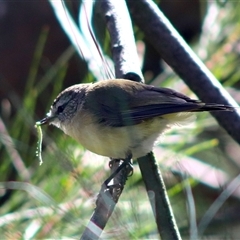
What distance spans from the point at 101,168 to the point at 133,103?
1.32 feet

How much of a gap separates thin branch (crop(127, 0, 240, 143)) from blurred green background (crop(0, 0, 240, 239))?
4.0 inches

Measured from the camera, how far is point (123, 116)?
233 centimetres

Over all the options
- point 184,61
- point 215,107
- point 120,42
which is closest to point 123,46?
point 120,42

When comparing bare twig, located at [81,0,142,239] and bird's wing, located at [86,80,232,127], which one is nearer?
bare twig, located at [81,0,142,239]

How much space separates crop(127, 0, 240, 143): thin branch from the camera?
1968mm

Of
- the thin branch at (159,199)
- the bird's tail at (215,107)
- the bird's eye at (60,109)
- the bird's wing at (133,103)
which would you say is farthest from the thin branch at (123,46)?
the bird's eye at (60,109)

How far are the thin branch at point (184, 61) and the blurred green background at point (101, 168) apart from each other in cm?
10

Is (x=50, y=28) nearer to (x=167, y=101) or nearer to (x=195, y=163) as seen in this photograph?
(x=195, y=163)

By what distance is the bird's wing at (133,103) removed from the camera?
215cm

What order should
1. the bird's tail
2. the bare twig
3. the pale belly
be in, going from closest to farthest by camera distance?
the bird's tail → the bare twig → the pale belly

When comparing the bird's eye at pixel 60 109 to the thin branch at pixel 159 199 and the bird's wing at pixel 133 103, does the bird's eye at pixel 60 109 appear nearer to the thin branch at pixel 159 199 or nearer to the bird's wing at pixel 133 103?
the bird's wing at pixel 133 103

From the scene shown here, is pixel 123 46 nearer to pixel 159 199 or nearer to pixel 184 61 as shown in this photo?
pixel 184 61

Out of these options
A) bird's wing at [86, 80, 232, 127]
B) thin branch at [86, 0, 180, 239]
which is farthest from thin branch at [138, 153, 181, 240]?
bird's wing at [86, 80, 232, 127]

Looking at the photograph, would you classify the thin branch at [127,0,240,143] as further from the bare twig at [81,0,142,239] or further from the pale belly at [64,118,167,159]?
the pale belly at [64,118,167,159]
